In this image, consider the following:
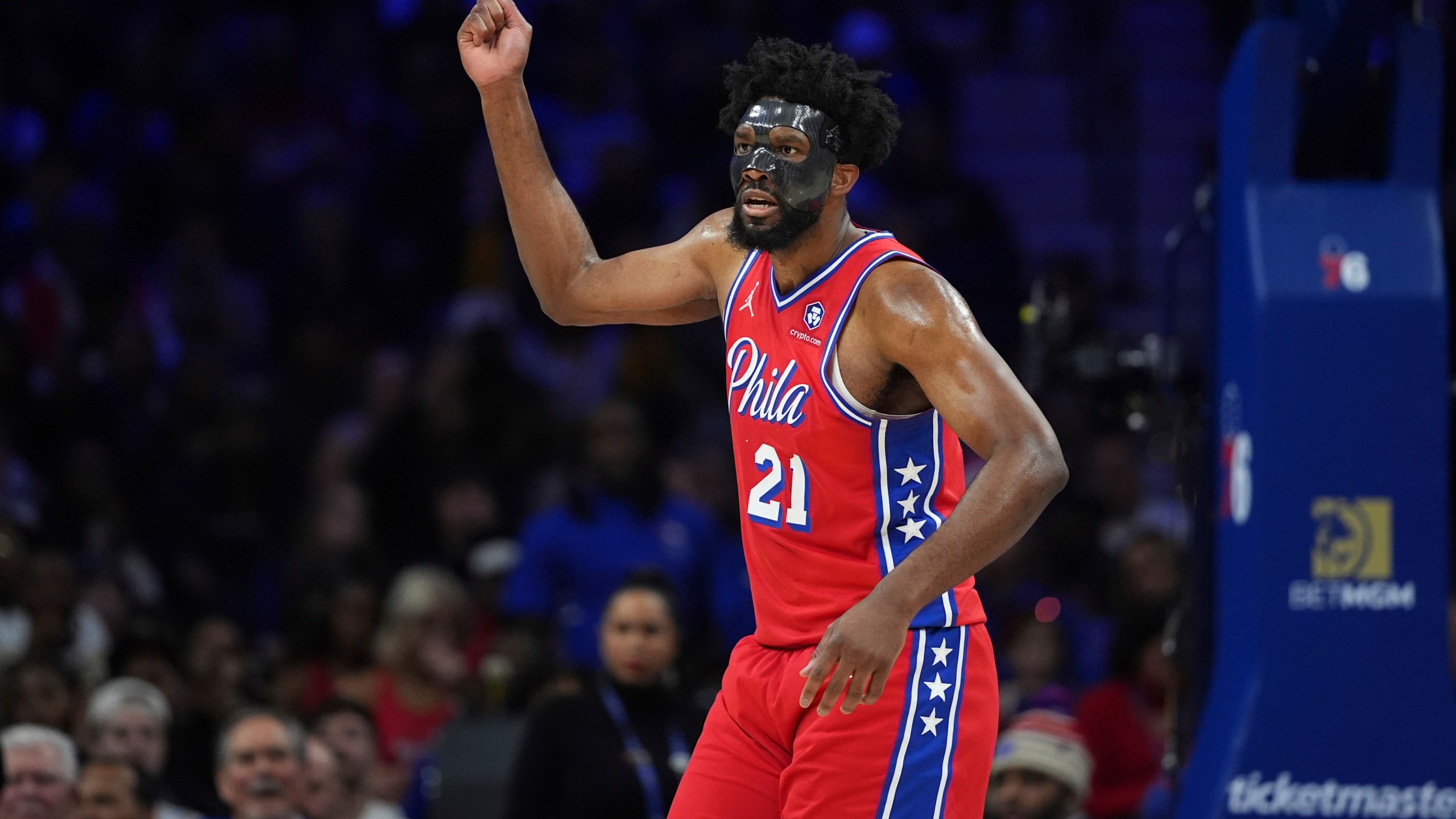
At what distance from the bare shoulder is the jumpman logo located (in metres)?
0.30

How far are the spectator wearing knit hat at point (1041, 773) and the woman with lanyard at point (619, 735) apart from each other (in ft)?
3.41

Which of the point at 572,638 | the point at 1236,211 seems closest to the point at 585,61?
the point at 572,638

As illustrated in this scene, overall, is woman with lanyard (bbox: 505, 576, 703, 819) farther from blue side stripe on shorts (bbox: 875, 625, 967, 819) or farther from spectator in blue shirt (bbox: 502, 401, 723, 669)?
blue side stripe on shorts (bbox: 875, 625, 967, 819)

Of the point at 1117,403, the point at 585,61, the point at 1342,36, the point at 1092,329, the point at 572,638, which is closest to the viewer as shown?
the point at 1342,36

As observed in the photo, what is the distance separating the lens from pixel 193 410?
10562mm

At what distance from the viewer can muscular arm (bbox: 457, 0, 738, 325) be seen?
14.2 ft

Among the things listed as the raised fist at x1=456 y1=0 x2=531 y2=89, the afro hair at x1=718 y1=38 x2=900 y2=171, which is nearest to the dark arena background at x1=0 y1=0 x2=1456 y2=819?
the afro hair at x1=718 y1=38 x2=900 y2=171

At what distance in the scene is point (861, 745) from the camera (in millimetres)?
3711

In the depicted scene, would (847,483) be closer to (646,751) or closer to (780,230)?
(780,230)

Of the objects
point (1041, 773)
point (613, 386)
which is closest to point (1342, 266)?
point (1041, 773)

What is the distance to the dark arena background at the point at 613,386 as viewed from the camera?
5.45 m

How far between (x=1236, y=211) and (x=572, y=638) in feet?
12.1

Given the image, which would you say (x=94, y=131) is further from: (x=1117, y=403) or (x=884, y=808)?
(x=884, y=808)

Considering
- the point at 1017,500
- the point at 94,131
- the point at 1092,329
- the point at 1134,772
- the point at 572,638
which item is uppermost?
the point at 94,131
